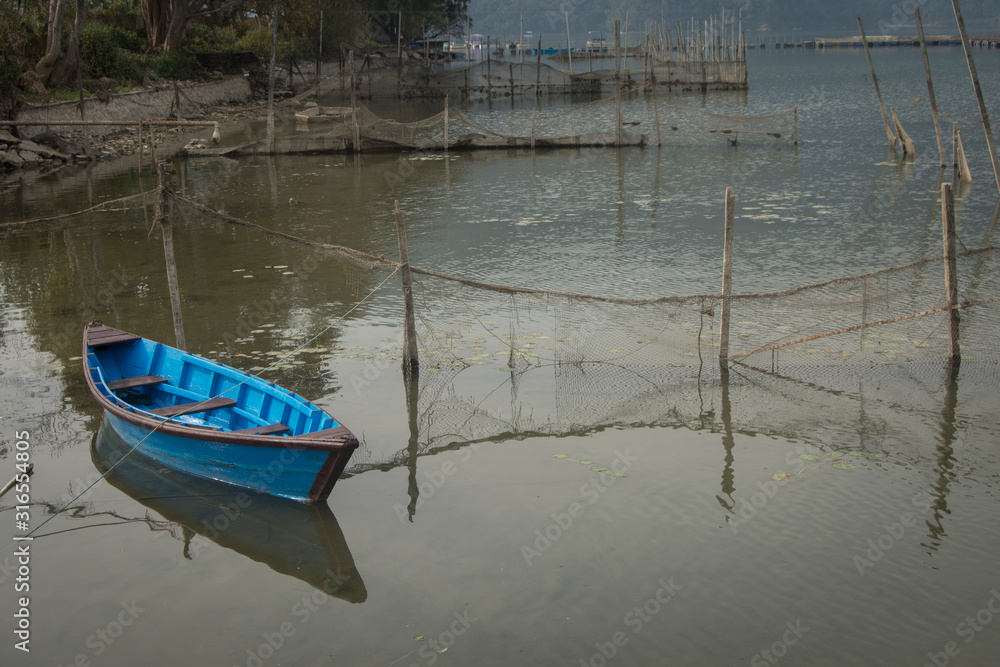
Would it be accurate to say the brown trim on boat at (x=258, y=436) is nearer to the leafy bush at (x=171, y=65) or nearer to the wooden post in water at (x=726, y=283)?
the wooden post in water at (x=726, y=283)

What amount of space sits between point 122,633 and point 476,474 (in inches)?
127

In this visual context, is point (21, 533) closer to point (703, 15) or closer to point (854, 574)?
point (854, 574)

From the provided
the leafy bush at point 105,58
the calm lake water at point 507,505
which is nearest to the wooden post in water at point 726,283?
the calm lake water at point 507,505

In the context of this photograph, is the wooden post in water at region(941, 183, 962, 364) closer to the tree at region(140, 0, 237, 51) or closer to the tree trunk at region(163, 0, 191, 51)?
the tree at region(140, 0, 237, 51)

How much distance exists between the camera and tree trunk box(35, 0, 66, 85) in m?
27.0

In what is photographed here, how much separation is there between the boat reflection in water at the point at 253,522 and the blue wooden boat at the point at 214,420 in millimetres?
116

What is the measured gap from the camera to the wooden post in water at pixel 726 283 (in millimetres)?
9297

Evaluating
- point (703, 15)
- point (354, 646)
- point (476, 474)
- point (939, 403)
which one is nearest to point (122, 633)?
point (354, 646)

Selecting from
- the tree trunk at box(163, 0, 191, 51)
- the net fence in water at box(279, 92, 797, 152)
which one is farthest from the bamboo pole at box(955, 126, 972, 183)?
the tree trunk at box(163, 0, 191, 51)

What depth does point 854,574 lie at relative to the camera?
6.30 meters

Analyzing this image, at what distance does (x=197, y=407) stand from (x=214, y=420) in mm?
433

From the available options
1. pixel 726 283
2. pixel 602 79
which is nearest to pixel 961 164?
pixel 726 283

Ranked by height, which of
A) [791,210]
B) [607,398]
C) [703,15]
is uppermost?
[703,15]

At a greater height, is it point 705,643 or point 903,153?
point 903,153
